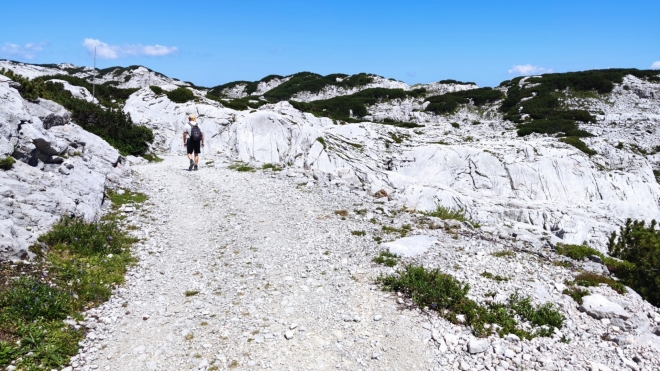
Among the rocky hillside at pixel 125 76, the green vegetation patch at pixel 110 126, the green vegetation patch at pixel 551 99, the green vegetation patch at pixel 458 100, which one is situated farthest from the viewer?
the rocky hillside at pixel 125 76

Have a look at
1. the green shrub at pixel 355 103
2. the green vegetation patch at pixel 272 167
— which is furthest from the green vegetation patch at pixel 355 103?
the green vegetation patch at pixel 272 167

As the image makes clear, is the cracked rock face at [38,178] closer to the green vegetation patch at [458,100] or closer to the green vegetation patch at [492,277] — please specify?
the green vegetation patch at [492,277]

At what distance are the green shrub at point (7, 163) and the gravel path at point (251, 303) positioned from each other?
4056 mm

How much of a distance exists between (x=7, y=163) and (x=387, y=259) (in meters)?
12.5

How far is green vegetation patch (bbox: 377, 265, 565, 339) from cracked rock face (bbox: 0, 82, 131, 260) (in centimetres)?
988

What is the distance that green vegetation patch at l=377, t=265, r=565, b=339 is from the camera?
843 cm

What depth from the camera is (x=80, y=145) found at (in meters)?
18.7

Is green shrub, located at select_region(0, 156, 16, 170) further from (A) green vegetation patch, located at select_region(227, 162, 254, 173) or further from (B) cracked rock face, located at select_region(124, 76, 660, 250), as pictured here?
(B) cracked rock face, located at select_region(124, 76, 660, 250)

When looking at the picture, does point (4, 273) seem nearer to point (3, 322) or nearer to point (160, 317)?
point (3, 322)

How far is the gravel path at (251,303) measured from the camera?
7430 mm

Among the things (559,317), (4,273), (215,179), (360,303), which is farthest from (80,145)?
(559,317)

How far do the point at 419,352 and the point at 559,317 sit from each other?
3587mm

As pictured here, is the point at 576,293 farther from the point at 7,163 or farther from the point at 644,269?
the point at 7,163

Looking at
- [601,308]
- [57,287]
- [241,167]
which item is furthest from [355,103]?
[57,287]
